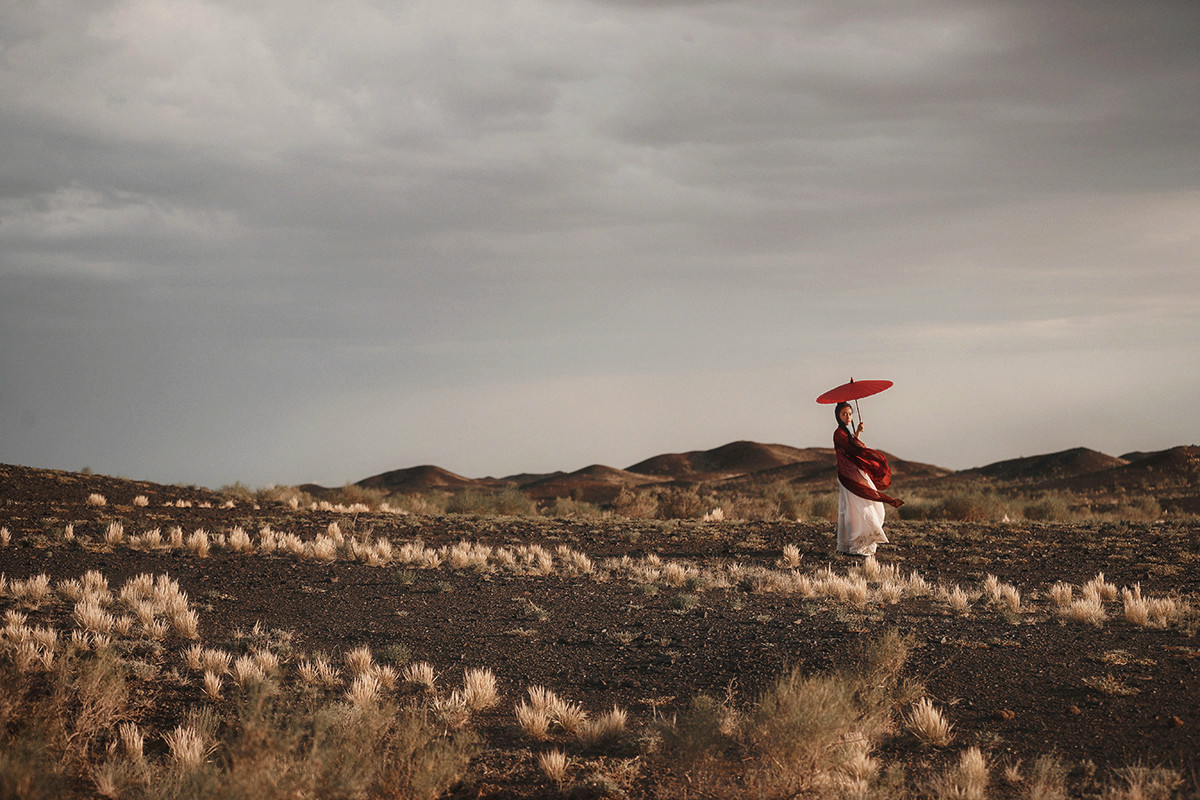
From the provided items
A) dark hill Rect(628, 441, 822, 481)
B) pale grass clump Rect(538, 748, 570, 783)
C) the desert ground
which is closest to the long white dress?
the desert ground

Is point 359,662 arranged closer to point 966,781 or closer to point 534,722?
point 534,722

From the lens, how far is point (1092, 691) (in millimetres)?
8141

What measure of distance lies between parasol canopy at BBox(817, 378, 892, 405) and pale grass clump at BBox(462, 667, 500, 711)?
408 inches

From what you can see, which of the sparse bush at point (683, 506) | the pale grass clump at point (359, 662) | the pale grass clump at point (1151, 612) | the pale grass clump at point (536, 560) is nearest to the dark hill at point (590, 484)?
the sparse bush at point (683, 506)

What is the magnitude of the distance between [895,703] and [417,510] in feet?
86.2

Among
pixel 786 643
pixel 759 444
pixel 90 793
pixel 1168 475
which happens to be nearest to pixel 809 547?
pixel 786 643

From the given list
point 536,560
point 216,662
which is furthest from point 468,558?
point 216,662

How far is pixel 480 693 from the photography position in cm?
832

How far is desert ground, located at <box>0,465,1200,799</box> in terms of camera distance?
6.17 metres

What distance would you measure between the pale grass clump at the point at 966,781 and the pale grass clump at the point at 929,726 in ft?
2.44

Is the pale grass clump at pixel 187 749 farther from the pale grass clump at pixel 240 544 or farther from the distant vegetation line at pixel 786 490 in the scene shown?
the distant vegetation line at pixel 786 490

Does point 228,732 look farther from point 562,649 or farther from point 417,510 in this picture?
point 417,510

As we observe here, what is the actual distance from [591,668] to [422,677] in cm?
192

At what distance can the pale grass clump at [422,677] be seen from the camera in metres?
8.95
